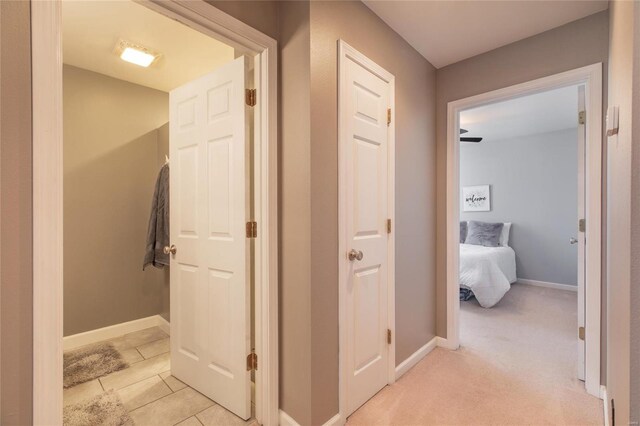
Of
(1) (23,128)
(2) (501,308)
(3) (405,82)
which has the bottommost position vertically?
(2) (501,308)

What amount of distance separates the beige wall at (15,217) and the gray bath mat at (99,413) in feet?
3.30

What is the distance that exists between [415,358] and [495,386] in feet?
1.80

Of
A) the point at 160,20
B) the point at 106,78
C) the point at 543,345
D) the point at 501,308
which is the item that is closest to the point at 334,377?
the point at 543,345

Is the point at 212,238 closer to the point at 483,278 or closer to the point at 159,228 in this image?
the point at 159,228

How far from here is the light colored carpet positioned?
1720mm

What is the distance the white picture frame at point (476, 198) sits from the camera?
559 cm

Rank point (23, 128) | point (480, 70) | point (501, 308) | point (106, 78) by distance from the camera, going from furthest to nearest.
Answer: point (501, 308) < point (106, 78) < point (480, 70) < point (23, 128)

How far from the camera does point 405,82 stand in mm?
2246

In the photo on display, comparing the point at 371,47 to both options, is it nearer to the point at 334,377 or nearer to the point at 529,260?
the point at 334,377

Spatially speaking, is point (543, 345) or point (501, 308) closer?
point (543, 345)

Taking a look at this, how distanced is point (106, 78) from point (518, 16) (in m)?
3.59

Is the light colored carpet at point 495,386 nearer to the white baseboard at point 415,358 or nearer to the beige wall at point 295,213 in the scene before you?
the white baseboard at point 415,358

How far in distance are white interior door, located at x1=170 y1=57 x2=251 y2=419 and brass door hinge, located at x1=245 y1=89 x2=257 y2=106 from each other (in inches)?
1.1

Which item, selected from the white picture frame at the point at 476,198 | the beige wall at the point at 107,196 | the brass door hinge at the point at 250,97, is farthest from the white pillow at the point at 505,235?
the beige wall at the point at 107,196
